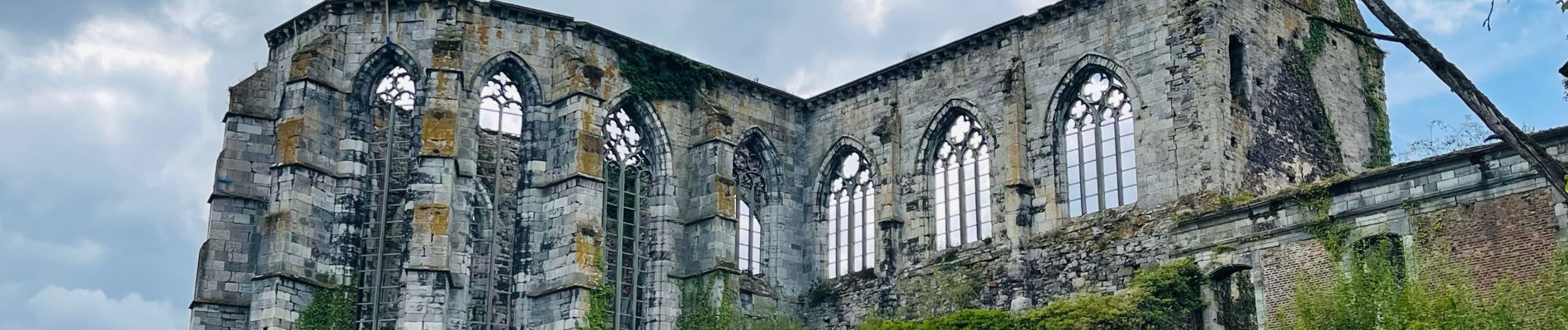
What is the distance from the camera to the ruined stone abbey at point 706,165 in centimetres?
2953

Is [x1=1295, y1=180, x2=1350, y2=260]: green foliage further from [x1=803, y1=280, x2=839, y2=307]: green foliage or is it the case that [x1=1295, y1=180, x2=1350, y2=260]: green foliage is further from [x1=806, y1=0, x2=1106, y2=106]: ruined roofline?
[x1=803, y1=280, x2=839, y2=307]: green foliage

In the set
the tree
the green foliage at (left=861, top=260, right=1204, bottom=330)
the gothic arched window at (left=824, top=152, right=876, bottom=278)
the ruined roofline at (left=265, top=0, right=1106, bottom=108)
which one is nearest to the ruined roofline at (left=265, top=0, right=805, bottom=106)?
the ruined roofline at (left=265, top=0, right=1106, bottom=108)

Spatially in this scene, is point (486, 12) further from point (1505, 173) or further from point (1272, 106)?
point (1505, 173)

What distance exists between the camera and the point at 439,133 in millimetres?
30500

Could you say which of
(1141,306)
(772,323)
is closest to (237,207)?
(772,323)

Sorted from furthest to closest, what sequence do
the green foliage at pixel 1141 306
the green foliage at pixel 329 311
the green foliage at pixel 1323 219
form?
the green foliage at pixel 329 311
the green foliage at pixel 1141 306
the green foliage at pixel 1323 219

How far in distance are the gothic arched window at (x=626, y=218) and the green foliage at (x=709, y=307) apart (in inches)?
30.4

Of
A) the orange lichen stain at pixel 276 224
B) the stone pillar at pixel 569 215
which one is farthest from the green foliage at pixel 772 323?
the orange lichen stain at pixel 276 224

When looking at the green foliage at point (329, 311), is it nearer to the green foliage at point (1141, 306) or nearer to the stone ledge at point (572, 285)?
the stone ledge at point (572, 285)

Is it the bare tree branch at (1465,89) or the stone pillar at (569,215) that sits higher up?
the stone pillar at (569,215)

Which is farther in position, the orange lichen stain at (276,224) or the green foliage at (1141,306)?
the orange lichen stain at (276,224)

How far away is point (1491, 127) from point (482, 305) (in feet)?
76.4

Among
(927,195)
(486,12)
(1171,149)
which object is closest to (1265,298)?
(1171,149)

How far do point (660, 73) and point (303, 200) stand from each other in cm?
717
